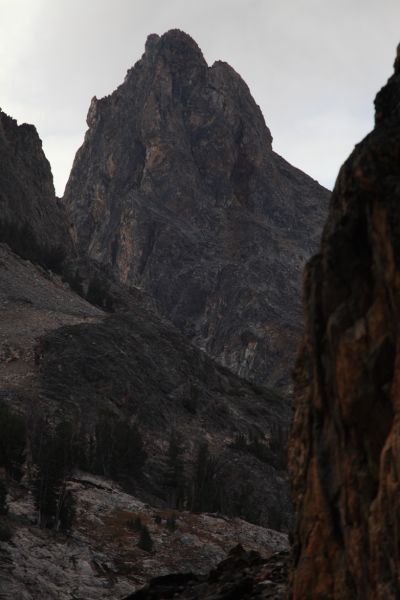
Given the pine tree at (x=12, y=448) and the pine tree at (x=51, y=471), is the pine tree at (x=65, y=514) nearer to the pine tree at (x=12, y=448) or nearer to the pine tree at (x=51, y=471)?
the pine tree at (x=51, y=471)

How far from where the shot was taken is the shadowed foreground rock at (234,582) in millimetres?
15789

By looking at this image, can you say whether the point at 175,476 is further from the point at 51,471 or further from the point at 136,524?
the point at 51,471

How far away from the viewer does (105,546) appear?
29.4 m

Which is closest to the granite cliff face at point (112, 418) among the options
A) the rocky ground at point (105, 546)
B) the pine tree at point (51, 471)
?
the rocky ground at point (105, 546)

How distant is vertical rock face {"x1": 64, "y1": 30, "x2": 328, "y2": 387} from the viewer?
114 meters

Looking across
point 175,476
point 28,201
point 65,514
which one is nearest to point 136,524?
point 65,514

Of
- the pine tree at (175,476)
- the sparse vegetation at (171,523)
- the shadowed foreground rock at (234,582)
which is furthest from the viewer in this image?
the pine tree at (175,476)

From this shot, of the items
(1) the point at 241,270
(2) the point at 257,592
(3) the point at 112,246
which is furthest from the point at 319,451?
(3) the point at 112,246

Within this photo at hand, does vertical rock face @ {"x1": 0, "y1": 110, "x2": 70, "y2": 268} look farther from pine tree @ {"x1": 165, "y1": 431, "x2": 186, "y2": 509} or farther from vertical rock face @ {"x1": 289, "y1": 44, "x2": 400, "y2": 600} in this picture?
vertical rock face @ {"x1": 289, "y1": 44, "x2": 400, "y2": 600}

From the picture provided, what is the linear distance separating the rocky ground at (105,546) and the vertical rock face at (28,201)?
38.3 metres

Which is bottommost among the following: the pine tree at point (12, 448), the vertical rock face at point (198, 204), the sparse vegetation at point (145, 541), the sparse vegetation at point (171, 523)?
the sparse vegetation at point (145, 541)

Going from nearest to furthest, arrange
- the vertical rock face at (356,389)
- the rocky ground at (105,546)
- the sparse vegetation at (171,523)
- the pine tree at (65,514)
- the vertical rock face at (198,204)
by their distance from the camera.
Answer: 1. the vertical rock face at (356,389)
2. the rocky ground at (105,546)
3. the pine tree at (65,514)
4. the sparse vegetation at (171,523)
5. the vertical rock face at (198,204)

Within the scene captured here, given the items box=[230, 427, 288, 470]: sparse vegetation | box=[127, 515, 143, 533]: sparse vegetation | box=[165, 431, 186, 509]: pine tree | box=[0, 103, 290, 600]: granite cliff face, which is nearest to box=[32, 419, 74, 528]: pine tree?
box=[0, 103, 290, 600]: granite cliff face

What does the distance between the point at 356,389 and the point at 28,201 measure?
7693 centimetres
